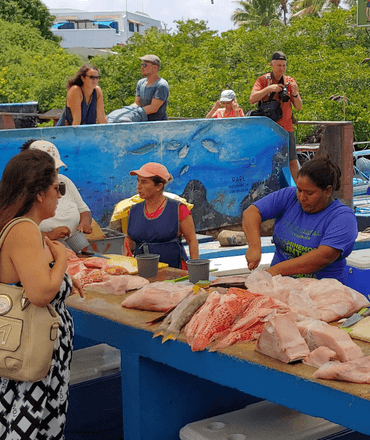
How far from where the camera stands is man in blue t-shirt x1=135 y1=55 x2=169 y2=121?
27.5 feet

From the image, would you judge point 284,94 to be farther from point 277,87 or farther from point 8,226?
point 8,226

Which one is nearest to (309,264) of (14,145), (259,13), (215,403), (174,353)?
(215,403)

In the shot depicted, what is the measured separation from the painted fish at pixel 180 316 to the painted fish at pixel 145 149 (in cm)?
558

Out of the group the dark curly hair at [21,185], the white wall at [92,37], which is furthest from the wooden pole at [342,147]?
the white wall at [92,37]

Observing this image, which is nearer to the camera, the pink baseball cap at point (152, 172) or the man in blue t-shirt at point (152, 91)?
the pink baseball cap at point (152, 172)

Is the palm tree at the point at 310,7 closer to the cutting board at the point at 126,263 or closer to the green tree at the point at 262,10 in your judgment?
the green tree at the point at 262,10

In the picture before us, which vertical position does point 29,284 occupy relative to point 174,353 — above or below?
above

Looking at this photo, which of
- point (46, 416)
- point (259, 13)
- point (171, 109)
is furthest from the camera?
point (259, 13)

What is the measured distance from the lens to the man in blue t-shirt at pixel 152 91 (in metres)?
8.38

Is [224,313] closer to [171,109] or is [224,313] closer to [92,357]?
[92,357]

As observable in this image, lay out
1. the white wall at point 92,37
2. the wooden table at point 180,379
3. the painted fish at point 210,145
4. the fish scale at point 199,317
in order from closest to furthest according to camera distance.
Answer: the wooden table at point 180,379 → the fish scale at point 199,317 → the painted fish at point 210,145 → the white wall at point 92,37

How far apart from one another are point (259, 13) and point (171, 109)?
34484mm

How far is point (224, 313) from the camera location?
2.83 meters

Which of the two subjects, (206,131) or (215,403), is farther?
(206,131)
